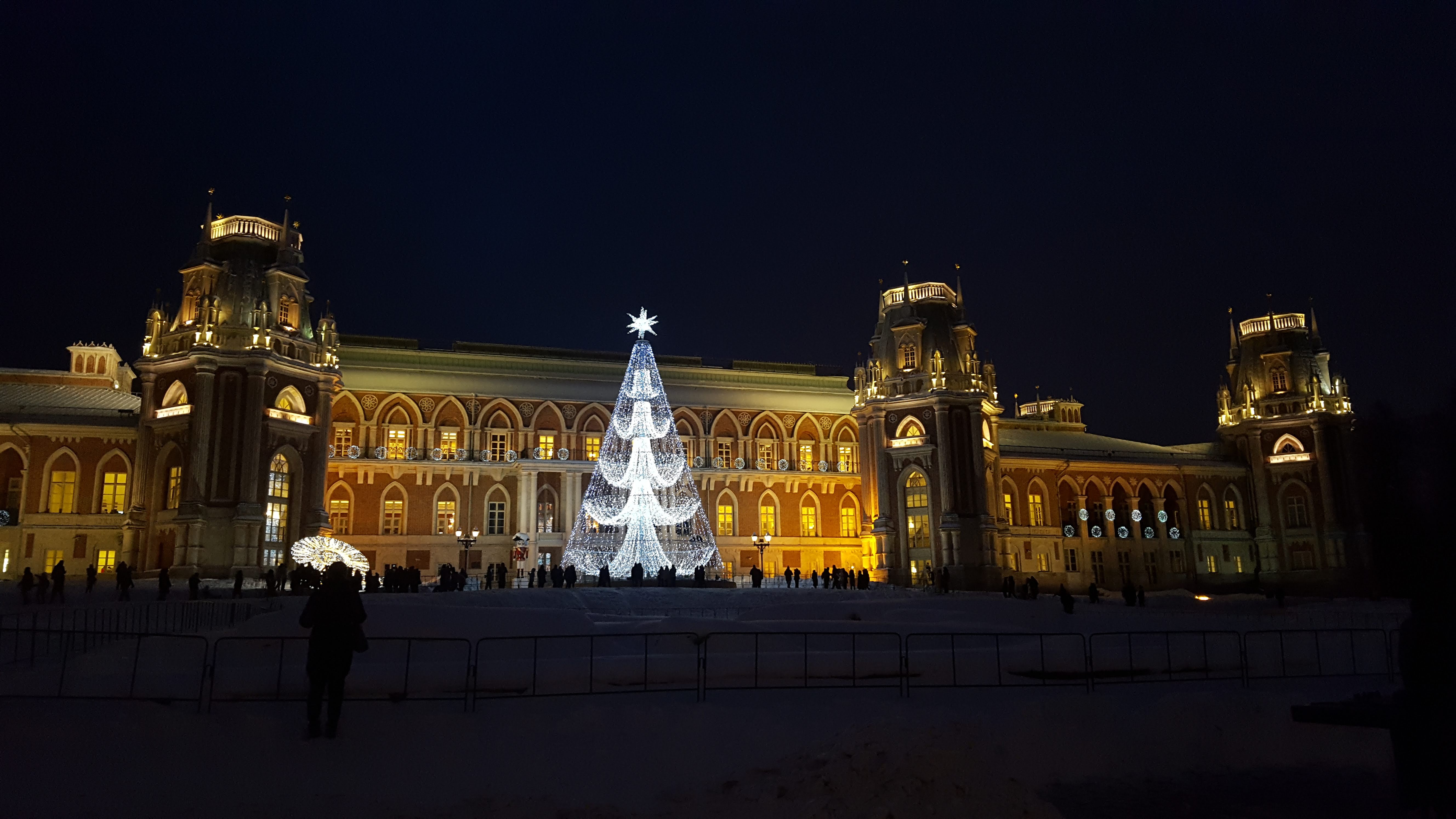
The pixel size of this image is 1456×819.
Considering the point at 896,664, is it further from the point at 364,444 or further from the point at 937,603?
the point at 364,444

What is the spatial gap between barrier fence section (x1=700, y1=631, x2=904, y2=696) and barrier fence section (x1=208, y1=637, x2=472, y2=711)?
4011 millimetres

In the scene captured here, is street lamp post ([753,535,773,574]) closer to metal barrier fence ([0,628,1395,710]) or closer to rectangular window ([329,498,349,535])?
metal barrier fence ([0,628,1395,710])

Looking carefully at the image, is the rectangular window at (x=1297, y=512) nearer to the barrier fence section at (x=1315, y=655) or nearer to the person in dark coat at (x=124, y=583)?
the barrier fence section at (x=1315, y=655)

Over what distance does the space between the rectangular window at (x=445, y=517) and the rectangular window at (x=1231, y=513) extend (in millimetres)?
46615

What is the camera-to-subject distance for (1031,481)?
5697 cm

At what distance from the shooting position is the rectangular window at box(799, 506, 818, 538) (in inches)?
2271

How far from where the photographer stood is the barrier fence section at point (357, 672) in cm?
1259

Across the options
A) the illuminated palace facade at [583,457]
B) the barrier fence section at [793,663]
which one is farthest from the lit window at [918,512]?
the barrier fence section at [793,663]

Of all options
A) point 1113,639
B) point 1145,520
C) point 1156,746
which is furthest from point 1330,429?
point 1156,746

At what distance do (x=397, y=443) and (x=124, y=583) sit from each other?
73.4 feet

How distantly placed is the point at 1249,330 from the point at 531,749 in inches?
2435

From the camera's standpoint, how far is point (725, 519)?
56.4 metres

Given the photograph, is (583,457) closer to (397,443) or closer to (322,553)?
(397,443)

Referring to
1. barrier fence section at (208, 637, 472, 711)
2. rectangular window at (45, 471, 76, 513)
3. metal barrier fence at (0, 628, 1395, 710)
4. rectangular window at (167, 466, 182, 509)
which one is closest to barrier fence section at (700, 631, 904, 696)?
metal barrier fence at (0, 628, 1395, 710)
